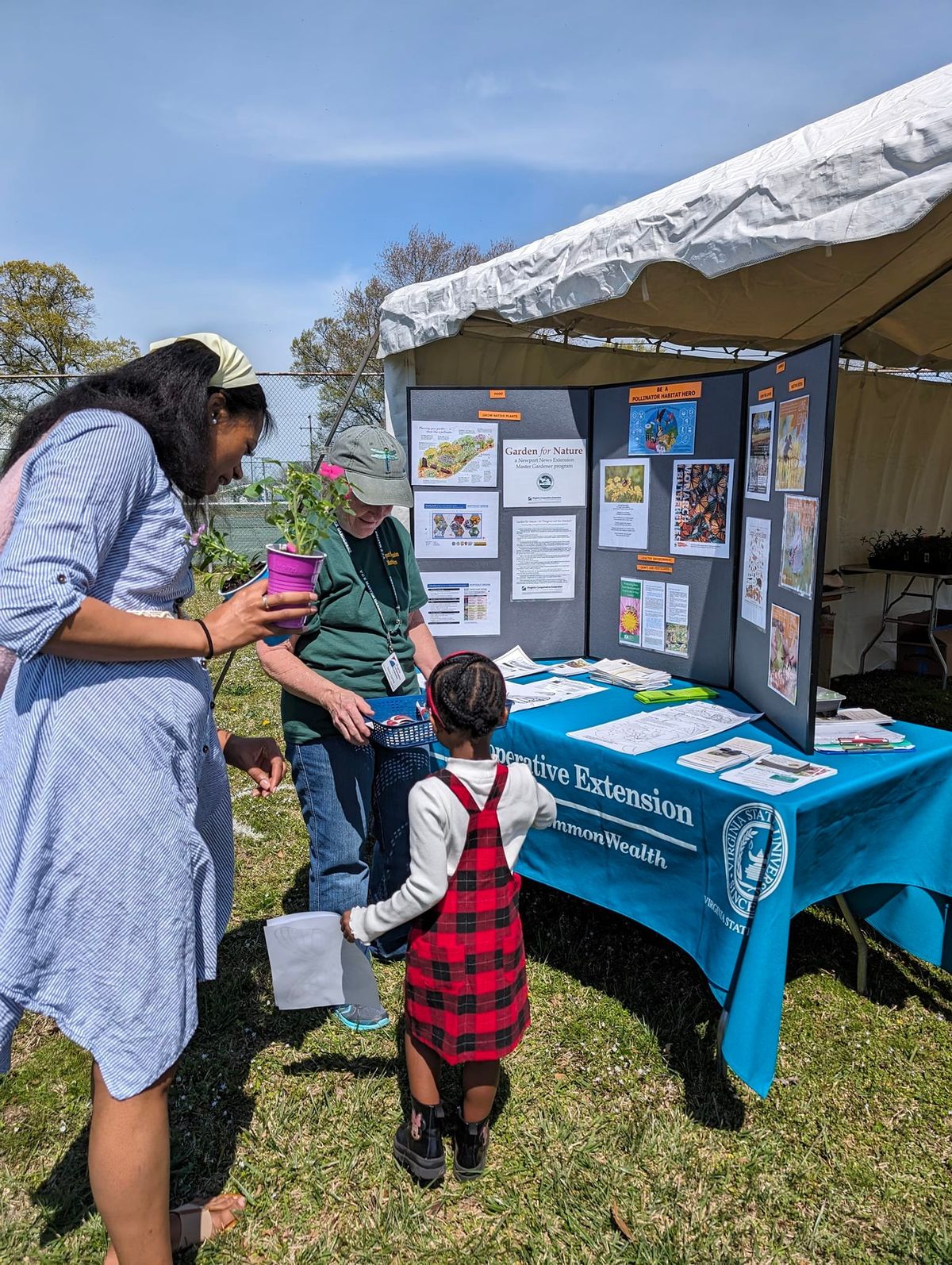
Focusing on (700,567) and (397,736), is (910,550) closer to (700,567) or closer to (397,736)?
(700,567)

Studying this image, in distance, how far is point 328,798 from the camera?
2.56 meters

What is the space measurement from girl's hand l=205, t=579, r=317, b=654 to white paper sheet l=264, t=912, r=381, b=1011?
0.79 m

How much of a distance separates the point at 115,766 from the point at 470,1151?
54.8 inches

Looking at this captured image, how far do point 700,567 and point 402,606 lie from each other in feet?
3.87

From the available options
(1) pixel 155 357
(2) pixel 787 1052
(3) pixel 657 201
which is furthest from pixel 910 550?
(1) pixel 155 357

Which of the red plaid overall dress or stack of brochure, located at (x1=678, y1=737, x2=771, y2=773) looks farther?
stack of brochure, located at (x1=678, y1=737, x2=771, y2=773)

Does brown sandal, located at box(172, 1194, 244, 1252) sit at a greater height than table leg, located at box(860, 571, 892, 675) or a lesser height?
lesser

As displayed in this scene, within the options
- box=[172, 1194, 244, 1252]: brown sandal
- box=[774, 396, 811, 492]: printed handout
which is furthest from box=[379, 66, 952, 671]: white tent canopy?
box=[172, 1194, 244, 1252]: brown sandal

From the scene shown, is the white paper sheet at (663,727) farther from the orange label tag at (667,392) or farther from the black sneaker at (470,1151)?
the orange label tag at (667,392)

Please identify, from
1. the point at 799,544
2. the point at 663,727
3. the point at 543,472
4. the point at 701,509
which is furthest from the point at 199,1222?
the point at 543,472

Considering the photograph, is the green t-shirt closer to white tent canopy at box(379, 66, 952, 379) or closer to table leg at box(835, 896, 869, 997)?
table leg at box(835, 896, 869, 997)

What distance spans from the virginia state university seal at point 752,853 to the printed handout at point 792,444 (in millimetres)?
930

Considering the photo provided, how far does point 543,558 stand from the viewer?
3543 millimetres

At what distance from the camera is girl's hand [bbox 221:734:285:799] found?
1.91 m
